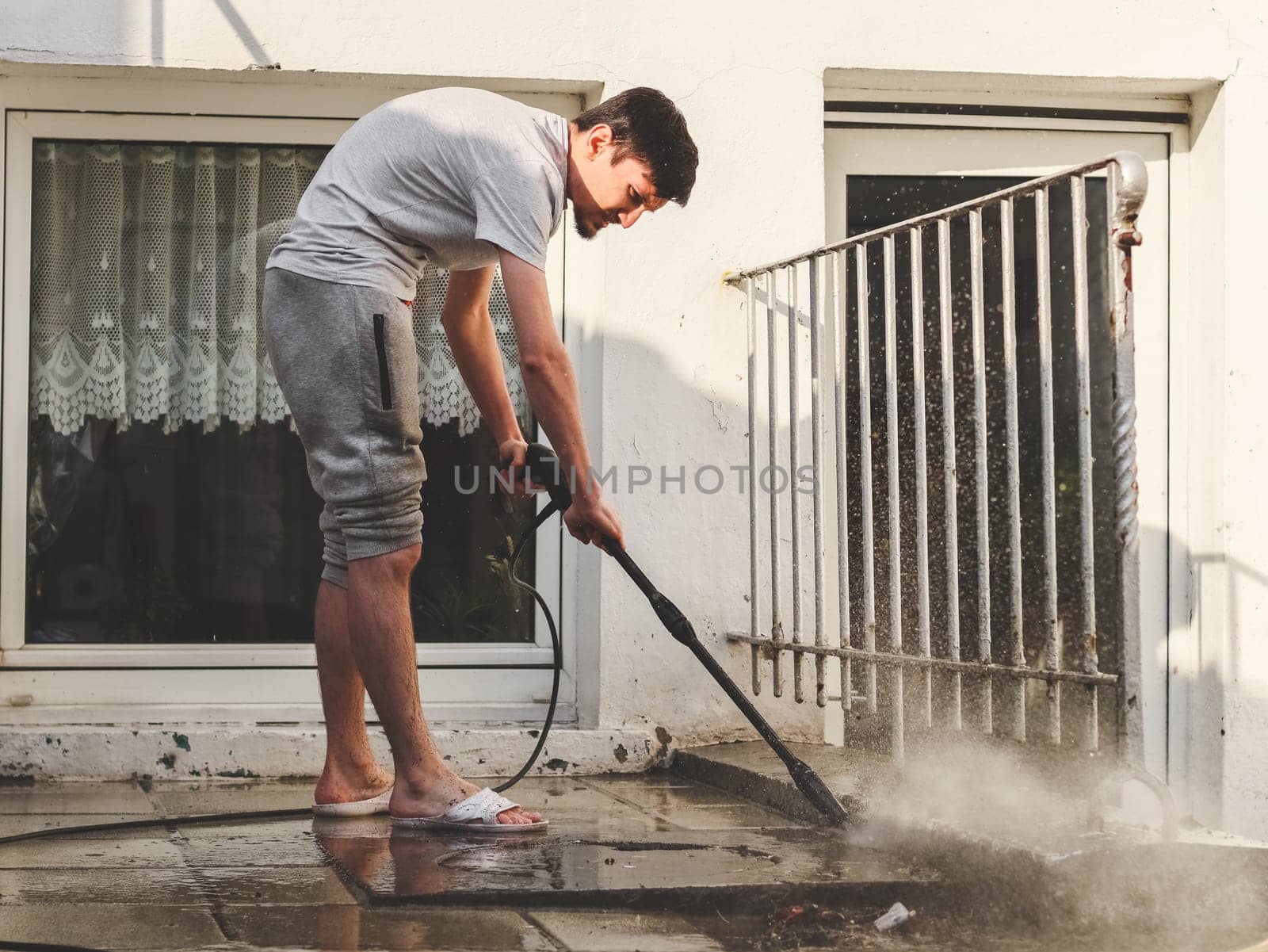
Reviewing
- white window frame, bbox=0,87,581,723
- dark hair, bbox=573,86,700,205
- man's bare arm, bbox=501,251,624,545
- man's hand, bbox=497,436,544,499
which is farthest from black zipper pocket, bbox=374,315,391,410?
white window frame, bbox=0,87,581,723

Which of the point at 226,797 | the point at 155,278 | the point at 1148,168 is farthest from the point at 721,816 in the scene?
the point at 1148,168

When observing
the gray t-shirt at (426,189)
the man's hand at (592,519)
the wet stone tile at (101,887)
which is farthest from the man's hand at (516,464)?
the wet stone tile at (101,887)

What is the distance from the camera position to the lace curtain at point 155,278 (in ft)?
14.3

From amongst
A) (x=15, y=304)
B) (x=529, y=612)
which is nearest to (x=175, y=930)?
(x=529, y=612)

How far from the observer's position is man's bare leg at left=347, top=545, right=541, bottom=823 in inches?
119

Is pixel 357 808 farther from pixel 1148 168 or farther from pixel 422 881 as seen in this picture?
pixel 1148 168

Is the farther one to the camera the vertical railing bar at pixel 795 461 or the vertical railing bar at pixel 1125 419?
the vertical railing bar at pixel 795 461

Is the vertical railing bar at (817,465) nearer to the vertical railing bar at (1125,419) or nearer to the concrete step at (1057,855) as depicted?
the concrete step at (1057,855)

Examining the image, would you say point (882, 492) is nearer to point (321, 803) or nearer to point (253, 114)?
point (321, 803)

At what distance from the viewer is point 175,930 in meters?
2.21

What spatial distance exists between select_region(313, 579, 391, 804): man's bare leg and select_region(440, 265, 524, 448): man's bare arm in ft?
1.84

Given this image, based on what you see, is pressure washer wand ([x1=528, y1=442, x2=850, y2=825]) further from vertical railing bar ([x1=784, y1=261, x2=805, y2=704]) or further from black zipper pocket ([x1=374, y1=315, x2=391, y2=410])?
vertical railing bar ([x1=784, y1=261, x2=805, y2=704])

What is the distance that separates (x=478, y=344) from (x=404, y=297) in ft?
1.08

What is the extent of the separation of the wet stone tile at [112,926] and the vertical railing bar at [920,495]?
181 cm
